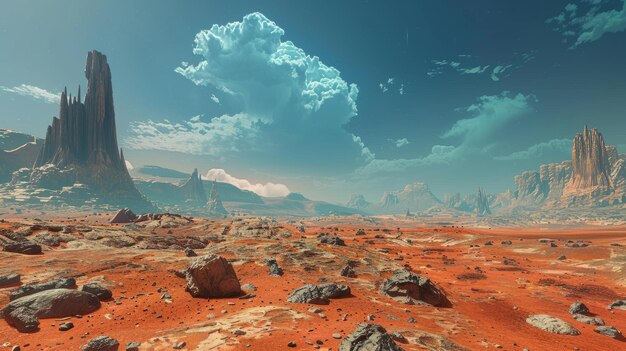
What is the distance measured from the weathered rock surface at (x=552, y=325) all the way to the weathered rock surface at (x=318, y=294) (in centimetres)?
1544

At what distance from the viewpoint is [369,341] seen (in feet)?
39.1

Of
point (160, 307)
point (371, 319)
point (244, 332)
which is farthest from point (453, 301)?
point (160, 307)

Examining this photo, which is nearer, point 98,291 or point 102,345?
point 102,345

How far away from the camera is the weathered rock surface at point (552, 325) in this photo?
2052cm

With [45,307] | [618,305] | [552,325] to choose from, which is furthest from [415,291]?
[45,307]

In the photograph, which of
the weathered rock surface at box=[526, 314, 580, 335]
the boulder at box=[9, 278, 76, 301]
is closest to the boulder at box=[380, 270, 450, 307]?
the weathered rock surface at box=[526, 314, 580, 335]

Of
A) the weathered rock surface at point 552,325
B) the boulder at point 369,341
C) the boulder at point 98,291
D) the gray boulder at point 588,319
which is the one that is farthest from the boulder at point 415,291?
the boulder at point 98,291

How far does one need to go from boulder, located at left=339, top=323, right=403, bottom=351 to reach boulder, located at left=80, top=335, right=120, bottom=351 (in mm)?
10639

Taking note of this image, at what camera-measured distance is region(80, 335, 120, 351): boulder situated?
12570 millimetres

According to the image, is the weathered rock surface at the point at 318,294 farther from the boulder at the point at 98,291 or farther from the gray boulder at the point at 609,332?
the gray boulder at the point at 609,332

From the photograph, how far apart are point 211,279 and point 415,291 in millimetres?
18649

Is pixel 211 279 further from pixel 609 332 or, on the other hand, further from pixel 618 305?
pixel 618 305

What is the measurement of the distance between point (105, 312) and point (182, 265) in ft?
42.7

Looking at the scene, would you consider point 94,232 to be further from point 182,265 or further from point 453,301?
point 453,301
